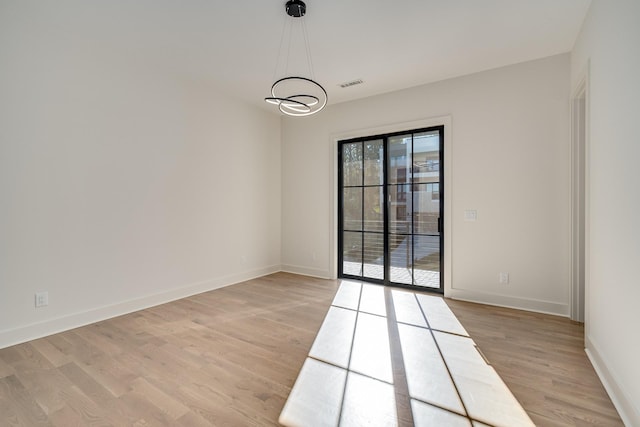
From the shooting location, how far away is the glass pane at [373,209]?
4441 millimetres

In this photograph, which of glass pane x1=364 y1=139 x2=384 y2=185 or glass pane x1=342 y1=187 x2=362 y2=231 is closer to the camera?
glass pane x1=364 y1=139 x2=384 y2=185

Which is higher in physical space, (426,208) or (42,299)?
(426,208)

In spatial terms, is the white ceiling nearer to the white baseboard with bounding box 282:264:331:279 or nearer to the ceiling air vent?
the ceiling air vent

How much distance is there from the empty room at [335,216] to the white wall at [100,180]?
21 mm

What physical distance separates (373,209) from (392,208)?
1.02ft

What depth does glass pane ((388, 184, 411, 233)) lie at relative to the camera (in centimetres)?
418

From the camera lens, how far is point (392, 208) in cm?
434

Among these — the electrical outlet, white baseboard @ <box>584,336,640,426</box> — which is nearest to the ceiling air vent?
white baseboard @ <box>584,336,640,426</box>

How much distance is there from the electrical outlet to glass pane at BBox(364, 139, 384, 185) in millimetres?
4008

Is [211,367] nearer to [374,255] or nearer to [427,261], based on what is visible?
[374,255]

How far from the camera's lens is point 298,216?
5184 mm

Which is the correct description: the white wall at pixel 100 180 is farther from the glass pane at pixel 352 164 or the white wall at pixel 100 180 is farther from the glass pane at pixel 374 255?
the glass pane at pixel 374 255

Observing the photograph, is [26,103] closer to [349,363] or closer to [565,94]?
[349,363]

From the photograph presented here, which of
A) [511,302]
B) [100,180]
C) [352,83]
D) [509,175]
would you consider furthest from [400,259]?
[100,180]
